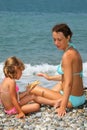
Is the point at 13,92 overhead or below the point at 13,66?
below

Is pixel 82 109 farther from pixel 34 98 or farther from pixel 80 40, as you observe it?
pixel 80 40

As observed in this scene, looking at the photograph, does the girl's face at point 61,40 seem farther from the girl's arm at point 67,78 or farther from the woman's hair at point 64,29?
the girl's arm at point 67,78

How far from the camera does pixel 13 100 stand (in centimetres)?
655

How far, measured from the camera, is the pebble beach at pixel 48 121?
20.2ft

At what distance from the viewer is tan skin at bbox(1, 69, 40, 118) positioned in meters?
6.56

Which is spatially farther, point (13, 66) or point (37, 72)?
point (37, 72)

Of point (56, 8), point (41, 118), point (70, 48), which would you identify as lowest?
point (41, 118)

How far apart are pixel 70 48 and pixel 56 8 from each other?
9197 cm

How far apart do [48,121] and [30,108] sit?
17.5 inches

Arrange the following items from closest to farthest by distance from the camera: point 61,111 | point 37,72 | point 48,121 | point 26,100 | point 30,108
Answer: point 48,121
point 61,111
point 30,108
point 26,100
point 37,72

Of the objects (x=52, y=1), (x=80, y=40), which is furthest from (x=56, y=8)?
(x=80, y=40)

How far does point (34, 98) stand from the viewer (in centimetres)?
682

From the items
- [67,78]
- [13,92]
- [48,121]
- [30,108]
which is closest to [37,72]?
[30,108]

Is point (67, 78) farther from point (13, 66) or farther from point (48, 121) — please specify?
point (13, 66)
